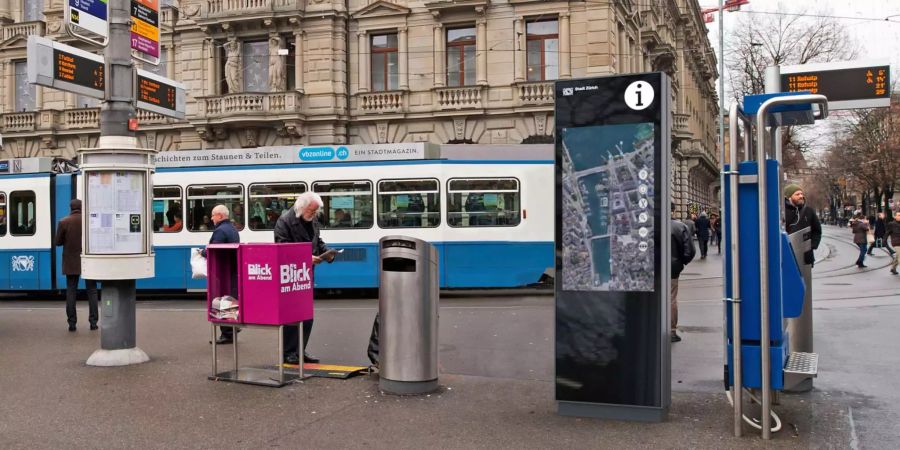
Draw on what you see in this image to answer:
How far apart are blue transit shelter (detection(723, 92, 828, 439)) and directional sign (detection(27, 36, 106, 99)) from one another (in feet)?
19.2

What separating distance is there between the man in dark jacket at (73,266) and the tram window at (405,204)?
247 inches

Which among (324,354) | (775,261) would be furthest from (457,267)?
(775,261)

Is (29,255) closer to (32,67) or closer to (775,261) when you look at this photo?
(32,67)

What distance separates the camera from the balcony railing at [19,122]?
105 feet

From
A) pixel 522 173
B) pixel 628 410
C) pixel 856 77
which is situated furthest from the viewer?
pixel 522 173

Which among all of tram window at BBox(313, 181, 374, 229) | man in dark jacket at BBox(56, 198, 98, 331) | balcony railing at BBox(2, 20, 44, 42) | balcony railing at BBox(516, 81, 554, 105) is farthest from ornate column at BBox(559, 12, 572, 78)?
balcony railing at BBox(2, 20, 44, 42)

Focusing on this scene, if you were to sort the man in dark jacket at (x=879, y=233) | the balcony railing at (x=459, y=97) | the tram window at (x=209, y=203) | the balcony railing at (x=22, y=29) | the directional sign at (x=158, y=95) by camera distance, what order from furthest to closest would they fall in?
the balcony railing at (x=22, y=29) < the man in dark jacket at (x=879, y=233) < the balcony railing at (x=459, y=97) < the tram window at (x=209, y=203) < the directional sign at (x=158, y=95)

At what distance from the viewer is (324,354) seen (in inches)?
349

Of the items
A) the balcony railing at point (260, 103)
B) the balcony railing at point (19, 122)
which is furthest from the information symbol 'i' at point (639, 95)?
the balcony railing at point (19, 122)

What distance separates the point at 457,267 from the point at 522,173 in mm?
2328

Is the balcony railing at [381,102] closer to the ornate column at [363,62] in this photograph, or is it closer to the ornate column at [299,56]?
the ornate column at [363,62]

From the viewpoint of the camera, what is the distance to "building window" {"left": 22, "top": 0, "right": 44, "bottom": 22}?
32.1m

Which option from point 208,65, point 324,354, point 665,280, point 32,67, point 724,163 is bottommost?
point 324,354

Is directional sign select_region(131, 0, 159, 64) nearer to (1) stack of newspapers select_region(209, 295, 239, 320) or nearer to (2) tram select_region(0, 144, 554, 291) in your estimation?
(1) stack of newspapers select_region(209, 295, 239, 320)
